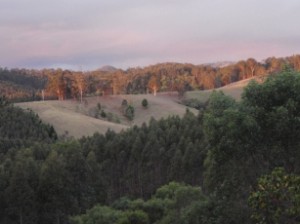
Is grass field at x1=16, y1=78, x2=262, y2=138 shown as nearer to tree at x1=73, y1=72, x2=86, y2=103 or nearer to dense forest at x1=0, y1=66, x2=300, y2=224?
tree at x1=73, y1=72, x2=86, y2=103

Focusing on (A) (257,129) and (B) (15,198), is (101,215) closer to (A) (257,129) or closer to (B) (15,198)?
(B) (15,198)

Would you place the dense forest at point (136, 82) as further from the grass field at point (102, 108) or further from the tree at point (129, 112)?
the tree at point (129, 112)

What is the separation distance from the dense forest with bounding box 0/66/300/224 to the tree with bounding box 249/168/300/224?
0.03 meters

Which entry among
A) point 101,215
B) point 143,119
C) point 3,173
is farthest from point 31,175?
point 143,119

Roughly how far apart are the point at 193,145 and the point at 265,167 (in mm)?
42467

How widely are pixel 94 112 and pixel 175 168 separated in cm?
5922

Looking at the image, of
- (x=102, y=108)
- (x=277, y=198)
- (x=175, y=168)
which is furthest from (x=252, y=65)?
(x=277, y=198)

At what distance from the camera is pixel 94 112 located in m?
116

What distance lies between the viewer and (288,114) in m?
14.8

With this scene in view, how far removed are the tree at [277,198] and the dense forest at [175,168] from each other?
1.1 inches

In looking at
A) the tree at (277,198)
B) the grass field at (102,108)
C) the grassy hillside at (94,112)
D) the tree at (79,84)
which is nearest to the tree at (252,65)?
the grass field at (102,108)

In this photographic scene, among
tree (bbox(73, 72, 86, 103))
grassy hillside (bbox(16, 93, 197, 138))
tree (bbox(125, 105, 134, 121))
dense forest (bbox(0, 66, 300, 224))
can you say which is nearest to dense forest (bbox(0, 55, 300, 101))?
tree (bbox(73, 72, 86, 103))

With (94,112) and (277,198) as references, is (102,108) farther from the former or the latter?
(277,198)

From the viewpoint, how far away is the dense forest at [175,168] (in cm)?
1491
